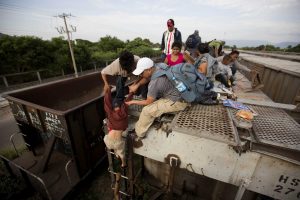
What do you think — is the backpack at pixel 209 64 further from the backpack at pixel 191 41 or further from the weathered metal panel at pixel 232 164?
the weathered metal panel at pixel 232 164

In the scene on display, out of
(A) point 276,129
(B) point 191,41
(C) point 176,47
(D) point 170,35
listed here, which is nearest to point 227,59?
(B) point 191,41

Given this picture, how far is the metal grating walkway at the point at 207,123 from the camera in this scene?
164cm

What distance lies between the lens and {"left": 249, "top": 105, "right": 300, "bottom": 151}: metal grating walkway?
161cm

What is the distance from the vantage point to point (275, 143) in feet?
5.13

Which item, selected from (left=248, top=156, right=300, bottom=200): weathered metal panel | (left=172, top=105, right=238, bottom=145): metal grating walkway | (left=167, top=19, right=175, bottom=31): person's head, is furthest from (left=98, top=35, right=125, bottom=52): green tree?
(left=248, top=156, right=300, bottom=200): weathered metal panel

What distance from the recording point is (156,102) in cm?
214

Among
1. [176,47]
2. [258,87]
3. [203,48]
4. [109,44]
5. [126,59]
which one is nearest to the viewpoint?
[126,59]

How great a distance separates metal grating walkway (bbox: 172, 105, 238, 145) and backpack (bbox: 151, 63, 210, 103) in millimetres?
248

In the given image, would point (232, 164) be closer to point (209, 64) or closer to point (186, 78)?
point (186, 78)

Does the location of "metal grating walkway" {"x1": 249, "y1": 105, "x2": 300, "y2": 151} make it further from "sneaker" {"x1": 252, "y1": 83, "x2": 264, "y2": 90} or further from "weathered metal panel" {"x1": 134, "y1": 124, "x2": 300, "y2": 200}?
"sneaker" {"x1": 252, "y1": 83, "x2": 264, "y2": 90}

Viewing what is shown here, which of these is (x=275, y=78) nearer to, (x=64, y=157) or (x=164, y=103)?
(x=164, y=103)

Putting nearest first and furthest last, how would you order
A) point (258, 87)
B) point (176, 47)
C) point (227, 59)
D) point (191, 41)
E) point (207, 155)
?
point (207, 155) < point (176, 47) < point (258, 87) < point (227, 59) < point (191, 41)

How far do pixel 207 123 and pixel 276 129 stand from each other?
0.86 meters

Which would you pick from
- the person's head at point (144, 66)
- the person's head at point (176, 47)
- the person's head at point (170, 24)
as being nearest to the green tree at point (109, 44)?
the person's head at point (170, 24)
